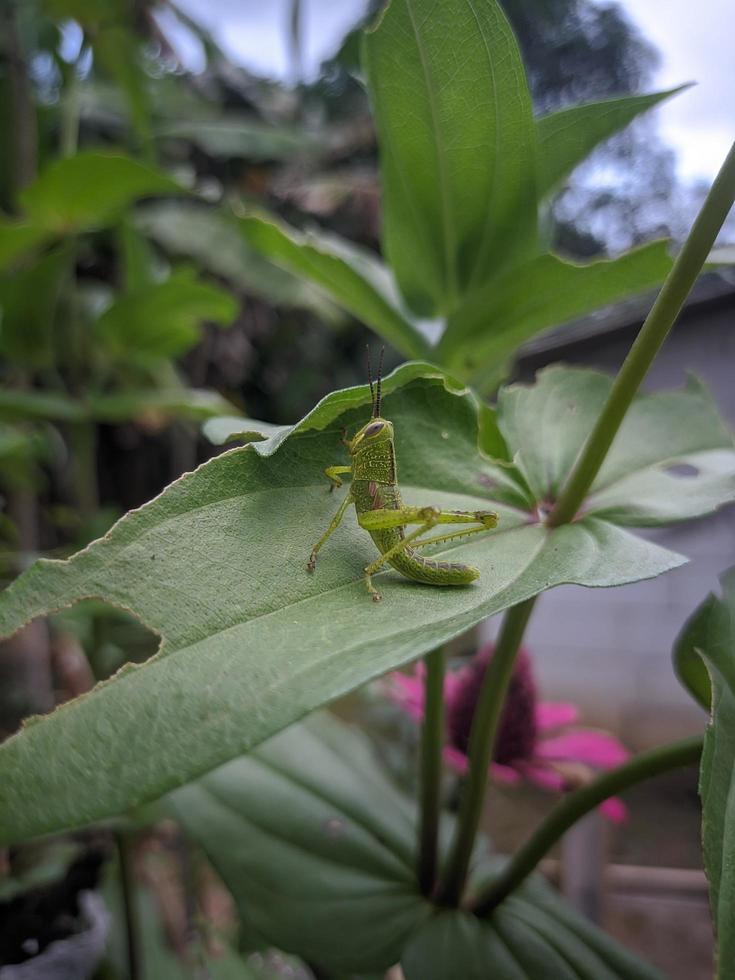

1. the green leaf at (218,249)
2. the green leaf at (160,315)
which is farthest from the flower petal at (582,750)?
the green leaf at (218,249)

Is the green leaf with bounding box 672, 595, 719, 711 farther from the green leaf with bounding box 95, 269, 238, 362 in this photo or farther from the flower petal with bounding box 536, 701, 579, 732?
the green leaf with bounding box 95, 269, 238, 362

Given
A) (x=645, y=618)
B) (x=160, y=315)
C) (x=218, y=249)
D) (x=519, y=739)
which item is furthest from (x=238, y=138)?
(x=519, y=739)

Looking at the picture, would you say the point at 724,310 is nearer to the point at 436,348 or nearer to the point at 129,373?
the point at 436,348

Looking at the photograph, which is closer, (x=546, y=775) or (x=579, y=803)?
(x=579, y=803)

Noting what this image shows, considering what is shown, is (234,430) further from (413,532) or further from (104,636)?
(104,636)

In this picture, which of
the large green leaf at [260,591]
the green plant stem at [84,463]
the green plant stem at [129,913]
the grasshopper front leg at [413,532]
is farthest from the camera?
the green plant stem at [84,463]

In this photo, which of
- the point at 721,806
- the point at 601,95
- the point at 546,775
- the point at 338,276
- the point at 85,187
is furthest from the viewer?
the point at 601,95

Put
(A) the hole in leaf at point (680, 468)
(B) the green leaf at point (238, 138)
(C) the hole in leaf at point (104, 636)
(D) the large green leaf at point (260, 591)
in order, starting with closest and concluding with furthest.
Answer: (D) the large green leaf at point (260, 591), (A) the hole in leaf at point (680, 468), (C) the hole in leaf at point (104, 636), (B) the green leaf at point (238, 138)

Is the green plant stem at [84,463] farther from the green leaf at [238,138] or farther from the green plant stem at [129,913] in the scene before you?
the green leaf at [238,138]
